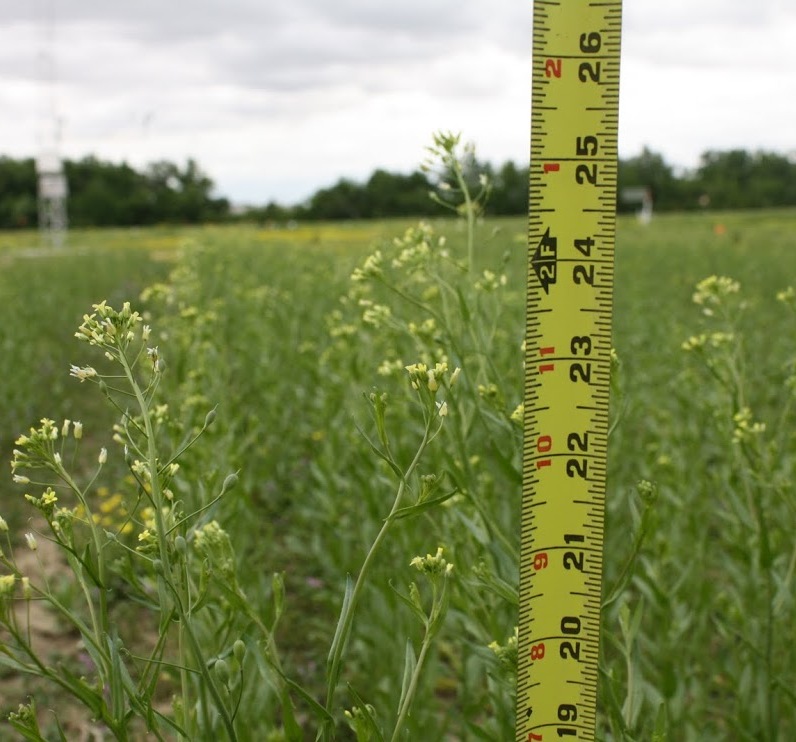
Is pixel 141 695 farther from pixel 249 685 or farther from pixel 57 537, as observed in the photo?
pixel 249 685

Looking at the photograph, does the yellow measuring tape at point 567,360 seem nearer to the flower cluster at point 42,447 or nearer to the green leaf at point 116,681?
the green leaf at point 116,681

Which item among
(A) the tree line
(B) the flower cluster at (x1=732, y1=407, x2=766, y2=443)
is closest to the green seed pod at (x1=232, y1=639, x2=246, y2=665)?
(B) the flower cluster at (x1=732, y1=407, x2=766, y2=443)

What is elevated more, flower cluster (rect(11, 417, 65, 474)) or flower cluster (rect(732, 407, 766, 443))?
flower cluster (rect(11, 417, 65, 474))

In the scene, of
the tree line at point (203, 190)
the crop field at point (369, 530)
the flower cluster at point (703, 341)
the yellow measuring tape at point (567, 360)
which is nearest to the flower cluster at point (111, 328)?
the crop field at point (369, 530)

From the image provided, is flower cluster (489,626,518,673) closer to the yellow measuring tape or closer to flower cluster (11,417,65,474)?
the yellow measuring tape

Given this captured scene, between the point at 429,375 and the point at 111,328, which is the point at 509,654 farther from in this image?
the point at 111,328

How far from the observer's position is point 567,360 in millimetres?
1521

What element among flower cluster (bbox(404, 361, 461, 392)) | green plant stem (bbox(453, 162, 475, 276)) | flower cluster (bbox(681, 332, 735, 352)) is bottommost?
flower cluster (bbox(681, 332, 735, 352))

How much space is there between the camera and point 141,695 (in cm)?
142

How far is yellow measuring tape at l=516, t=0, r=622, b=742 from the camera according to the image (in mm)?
1473

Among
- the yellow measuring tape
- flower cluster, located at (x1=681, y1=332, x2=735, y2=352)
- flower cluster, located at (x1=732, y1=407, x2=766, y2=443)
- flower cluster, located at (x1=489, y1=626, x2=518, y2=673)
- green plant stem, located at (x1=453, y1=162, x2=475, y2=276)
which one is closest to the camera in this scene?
the yellow measuring tape

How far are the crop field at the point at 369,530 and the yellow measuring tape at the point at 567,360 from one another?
0.15 m

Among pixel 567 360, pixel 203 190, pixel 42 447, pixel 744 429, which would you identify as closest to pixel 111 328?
pixel 42 447

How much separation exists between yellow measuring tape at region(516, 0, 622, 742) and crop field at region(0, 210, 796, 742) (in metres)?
0.15
